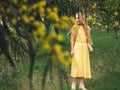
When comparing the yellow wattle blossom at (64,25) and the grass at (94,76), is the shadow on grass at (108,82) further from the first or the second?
the yellow wattle blossom at (64,25)

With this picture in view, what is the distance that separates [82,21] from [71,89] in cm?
164

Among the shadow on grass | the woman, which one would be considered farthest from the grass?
the woman

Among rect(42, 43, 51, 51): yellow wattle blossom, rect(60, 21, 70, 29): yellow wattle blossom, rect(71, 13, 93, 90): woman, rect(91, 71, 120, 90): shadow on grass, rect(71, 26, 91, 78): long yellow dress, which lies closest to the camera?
rect(42, 43, 51, 51): yellow wattle blossom

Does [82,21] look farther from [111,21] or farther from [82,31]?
[111,21]

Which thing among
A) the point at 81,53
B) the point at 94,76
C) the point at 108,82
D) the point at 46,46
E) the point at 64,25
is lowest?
the point at 46,46

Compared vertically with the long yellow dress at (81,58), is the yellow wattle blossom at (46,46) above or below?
below

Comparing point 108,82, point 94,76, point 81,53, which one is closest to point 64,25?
point 81,53

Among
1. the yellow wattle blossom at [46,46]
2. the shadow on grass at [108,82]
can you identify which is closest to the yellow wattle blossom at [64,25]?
the yellow wattle blossom at [46,46]

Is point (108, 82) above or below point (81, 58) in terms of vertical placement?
below

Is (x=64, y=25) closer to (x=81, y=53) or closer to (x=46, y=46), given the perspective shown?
(x=46, y=46)

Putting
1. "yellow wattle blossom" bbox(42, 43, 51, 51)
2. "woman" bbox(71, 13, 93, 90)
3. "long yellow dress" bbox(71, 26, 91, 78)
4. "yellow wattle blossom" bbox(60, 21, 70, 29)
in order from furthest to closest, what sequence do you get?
"long yellow dress" bbox(71, 26, 91, 78) → "woman" bbox(71, 13, 93, 90) → "yellow wattle blossom" bbox(60, 21, 70, 29) → "yellow wattle blossom" bbox(42, 43, 51, 51)

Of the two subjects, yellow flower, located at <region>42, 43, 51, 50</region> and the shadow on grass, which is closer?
yellow flower, located at <region>42, 43, 51, 50</region>

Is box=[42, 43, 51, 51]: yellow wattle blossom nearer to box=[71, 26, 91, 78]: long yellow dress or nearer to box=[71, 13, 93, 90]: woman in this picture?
box=[71, 13, 93, 90]: woman

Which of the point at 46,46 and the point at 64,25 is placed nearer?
the point at 46,46
